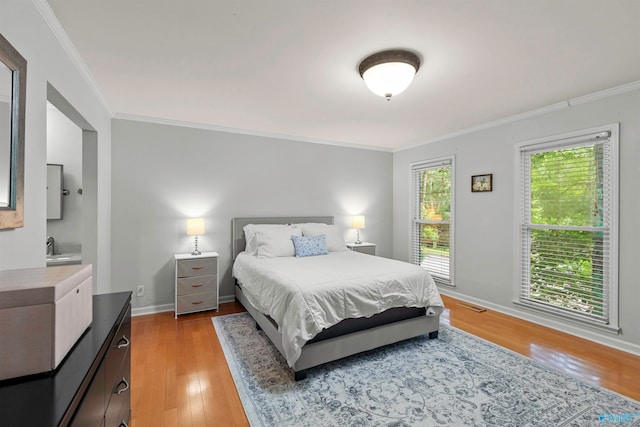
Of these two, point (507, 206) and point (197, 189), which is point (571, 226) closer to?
point (507, 206)

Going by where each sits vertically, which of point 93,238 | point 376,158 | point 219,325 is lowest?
point 219,325

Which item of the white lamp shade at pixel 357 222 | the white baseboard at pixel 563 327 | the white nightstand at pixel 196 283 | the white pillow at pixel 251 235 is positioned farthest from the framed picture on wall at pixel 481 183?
the white nightstand at pixel 196 283

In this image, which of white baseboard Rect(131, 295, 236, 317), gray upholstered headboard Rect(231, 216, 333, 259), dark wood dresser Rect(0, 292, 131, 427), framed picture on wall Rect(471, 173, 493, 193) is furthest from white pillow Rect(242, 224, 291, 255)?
framed picture on wall Rect(471, 173, 493, 193)

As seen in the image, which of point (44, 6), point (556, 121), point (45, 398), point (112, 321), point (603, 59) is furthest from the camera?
point (556, 121)

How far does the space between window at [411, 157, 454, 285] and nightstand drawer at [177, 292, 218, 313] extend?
3316 millimetres

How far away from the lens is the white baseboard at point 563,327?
2.75 meters

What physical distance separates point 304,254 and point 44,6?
302 cm

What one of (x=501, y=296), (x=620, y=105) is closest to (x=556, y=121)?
(x=620, y=105)

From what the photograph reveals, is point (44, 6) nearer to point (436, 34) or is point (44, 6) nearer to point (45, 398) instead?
point (45, 398)

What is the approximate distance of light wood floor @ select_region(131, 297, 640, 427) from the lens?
193 centimetres

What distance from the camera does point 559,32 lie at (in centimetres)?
191

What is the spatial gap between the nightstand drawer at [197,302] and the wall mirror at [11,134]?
94.2 inches

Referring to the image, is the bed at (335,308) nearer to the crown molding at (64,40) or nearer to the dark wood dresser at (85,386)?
the dark wood dresser at (85,386)

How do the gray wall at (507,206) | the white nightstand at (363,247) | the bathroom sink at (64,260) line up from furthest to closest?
the white nightstand at (363,247) → the bathroom sink at (64,260) → the gray wall at (507,206)
